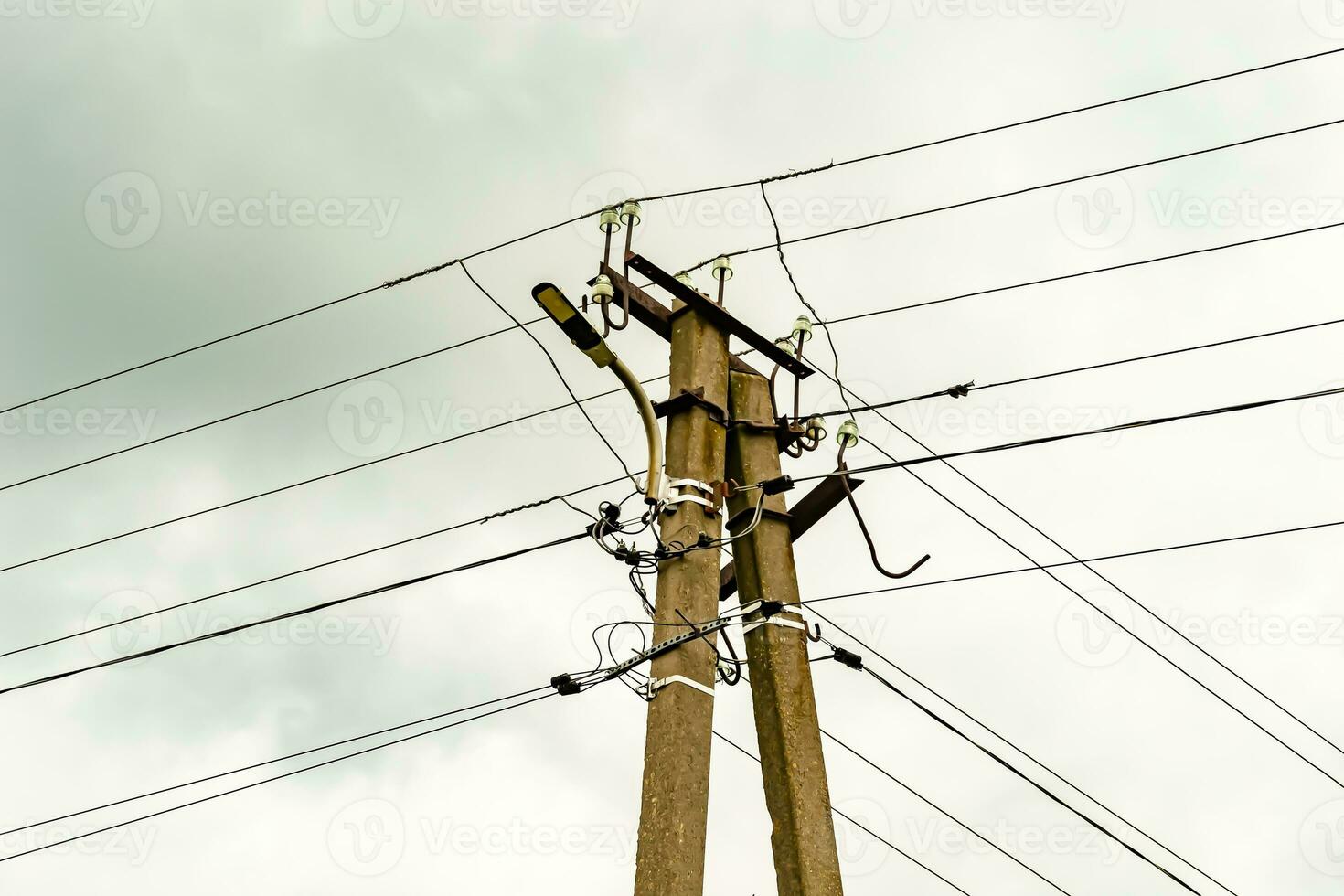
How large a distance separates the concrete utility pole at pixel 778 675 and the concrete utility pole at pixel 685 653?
7.9 inches

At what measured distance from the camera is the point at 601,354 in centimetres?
616

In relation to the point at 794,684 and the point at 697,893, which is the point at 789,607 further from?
the point at 697,893

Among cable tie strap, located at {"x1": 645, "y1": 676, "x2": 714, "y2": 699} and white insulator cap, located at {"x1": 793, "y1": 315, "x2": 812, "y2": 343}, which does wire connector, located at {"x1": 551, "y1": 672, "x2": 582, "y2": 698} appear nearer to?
cable tie strap, located at {"x1": 645, "y1": 676, "x2": 714, "y2": 699}

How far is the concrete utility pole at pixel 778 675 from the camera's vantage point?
5652 millimetres

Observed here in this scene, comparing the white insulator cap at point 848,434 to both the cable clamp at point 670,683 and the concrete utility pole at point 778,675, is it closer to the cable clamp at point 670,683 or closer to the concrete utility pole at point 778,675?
the concrete utility pole at point 778,675

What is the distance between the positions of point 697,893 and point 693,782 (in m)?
0.47

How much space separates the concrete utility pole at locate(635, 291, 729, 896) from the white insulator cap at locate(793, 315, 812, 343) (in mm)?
533

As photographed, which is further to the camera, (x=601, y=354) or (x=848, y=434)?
(x=848, y=434)

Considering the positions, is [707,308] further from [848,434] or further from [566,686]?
[566,686]

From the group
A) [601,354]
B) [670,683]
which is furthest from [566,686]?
[601,354]

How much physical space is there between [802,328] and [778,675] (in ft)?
7.72

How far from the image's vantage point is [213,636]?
8.35 meters

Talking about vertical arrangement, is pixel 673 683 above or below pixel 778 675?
below

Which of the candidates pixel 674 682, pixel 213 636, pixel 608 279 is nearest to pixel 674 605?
pixel 674 682
